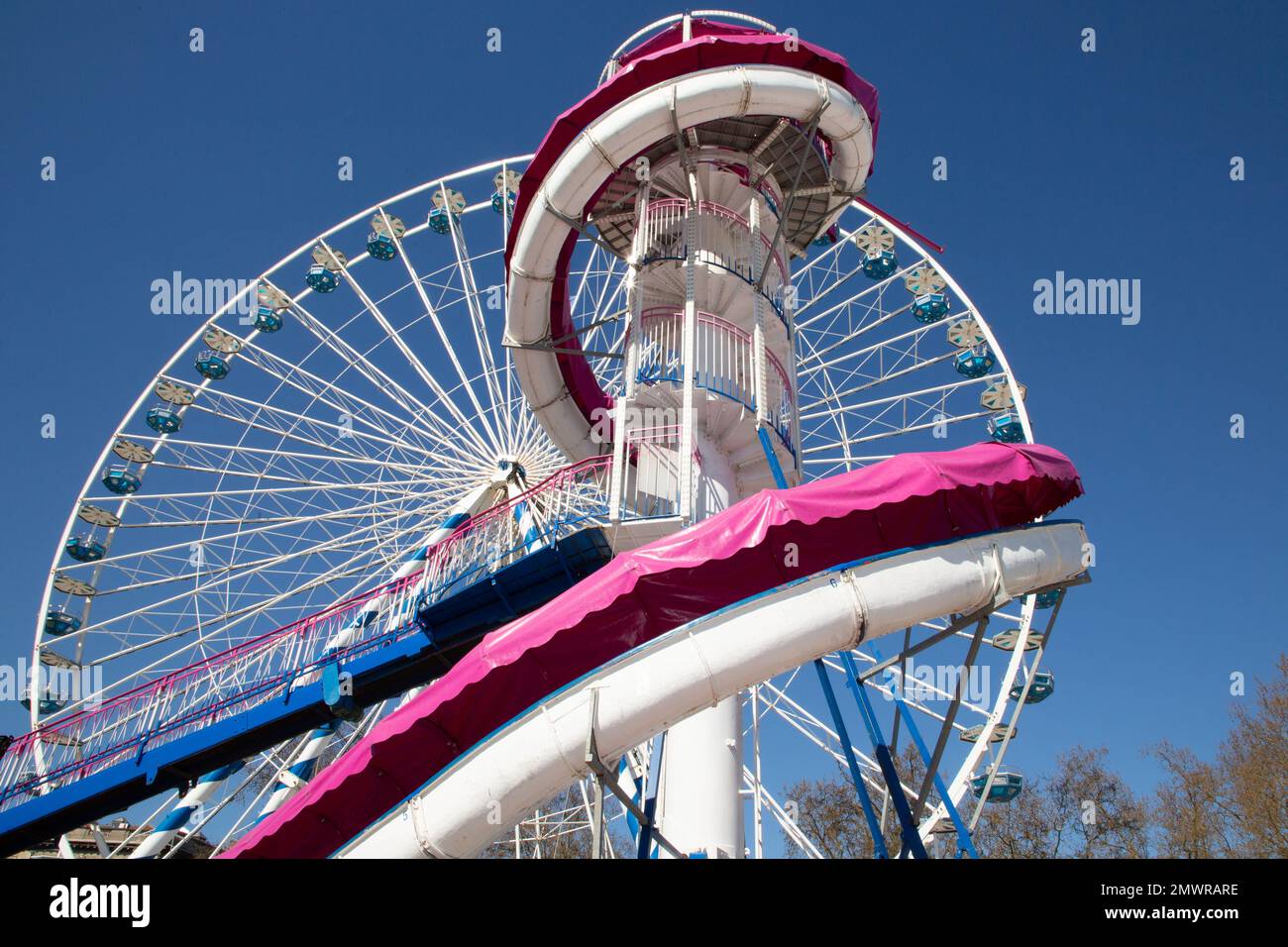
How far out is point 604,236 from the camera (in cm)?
1420

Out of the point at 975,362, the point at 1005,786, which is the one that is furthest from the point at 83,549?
the point at 975,362

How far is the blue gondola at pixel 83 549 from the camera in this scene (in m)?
20.7

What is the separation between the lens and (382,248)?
2317 cm

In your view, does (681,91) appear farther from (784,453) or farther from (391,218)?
(391,218)

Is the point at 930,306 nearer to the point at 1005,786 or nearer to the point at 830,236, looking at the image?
the point at 830,236

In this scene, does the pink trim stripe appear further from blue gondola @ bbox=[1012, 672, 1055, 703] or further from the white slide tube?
blue gondola @ bbox=[1012, 672, 1055, 703]

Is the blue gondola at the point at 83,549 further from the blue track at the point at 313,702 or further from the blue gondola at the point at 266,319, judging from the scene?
the blue track at the point at 313,702

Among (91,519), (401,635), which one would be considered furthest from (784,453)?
(91,519)

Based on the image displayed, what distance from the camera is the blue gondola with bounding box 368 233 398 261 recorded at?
23125 mm

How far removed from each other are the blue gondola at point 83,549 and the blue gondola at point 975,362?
2075 centimetres

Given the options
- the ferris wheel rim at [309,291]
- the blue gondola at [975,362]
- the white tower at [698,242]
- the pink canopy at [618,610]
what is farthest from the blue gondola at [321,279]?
the pink canopy at [618,610]

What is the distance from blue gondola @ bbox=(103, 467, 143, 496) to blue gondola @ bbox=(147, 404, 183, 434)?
1333 millimetres
